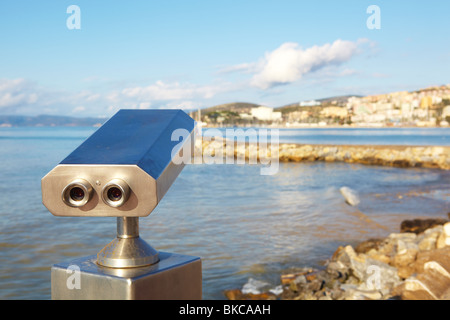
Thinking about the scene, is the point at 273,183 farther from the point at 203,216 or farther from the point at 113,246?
the point at 113,246

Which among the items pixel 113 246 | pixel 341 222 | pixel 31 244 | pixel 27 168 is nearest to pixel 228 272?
pixel 341 222

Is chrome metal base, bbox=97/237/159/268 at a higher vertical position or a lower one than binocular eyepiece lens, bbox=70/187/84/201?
lower

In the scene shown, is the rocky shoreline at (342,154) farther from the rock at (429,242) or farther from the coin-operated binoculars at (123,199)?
the coin-operated binoculars at (123,199)

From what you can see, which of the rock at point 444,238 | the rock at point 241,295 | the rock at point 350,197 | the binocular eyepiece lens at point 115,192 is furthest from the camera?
the rock at point 350,197

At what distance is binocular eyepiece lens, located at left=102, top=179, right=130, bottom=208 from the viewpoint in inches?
34.6

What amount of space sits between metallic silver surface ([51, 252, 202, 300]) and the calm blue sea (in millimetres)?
5616

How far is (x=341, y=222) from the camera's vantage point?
37.0ft

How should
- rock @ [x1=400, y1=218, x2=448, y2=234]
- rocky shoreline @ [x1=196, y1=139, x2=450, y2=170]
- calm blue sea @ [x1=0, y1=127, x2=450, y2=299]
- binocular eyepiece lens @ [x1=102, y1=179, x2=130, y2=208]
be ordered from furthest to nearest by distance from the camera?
rocky shoreline @ [x1=196, y1=139, x2=450, y2=170] < rock @ [x1=400, y1=218, x2=448, y2=234] < calm blue sea @ [x1=0, y1=127, x2=450, y2=299] < binocular eyepiece lens @ [x1=102, y1=179, x2=130, y2=208]

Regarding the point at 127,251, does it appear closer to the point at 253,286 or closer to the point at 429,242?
the point at 253,286

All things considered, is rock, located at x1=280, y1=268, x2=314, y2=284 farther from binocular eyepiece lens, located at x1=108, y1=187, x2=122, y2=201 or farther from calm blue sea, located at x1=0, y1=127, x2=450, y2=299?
binocular eyepiece lens, located at x1=108, y1=187, x2=122, y2=201

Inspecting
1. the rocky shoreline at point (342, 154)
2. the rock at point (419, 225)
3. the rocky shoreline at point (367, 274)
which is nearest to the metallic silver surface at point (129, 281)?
the rocky shoreline at point (367, 274)

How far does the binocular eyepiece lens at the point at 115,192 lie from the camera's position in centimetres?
88

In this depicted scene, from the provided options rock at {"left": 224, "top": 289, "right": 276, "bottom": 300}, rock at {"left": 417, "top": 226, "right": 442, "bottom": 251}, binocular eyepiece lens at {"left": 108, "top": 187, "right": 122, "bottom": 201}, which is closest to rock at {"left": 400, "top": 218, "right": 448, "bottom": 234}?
rock at {"left": 417, "top": 226, "right": 442, "bottom": 251}

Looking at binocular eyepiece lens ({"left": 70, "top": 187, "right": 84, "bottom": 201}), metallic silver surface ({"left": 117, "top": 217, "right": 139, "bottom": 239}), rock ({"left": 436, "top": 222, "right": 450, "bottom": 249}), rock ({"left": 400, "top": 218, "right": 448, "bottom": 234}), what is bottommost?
rock ({"left": 400, "top": 218, "right": 448, "bottom": 234})
